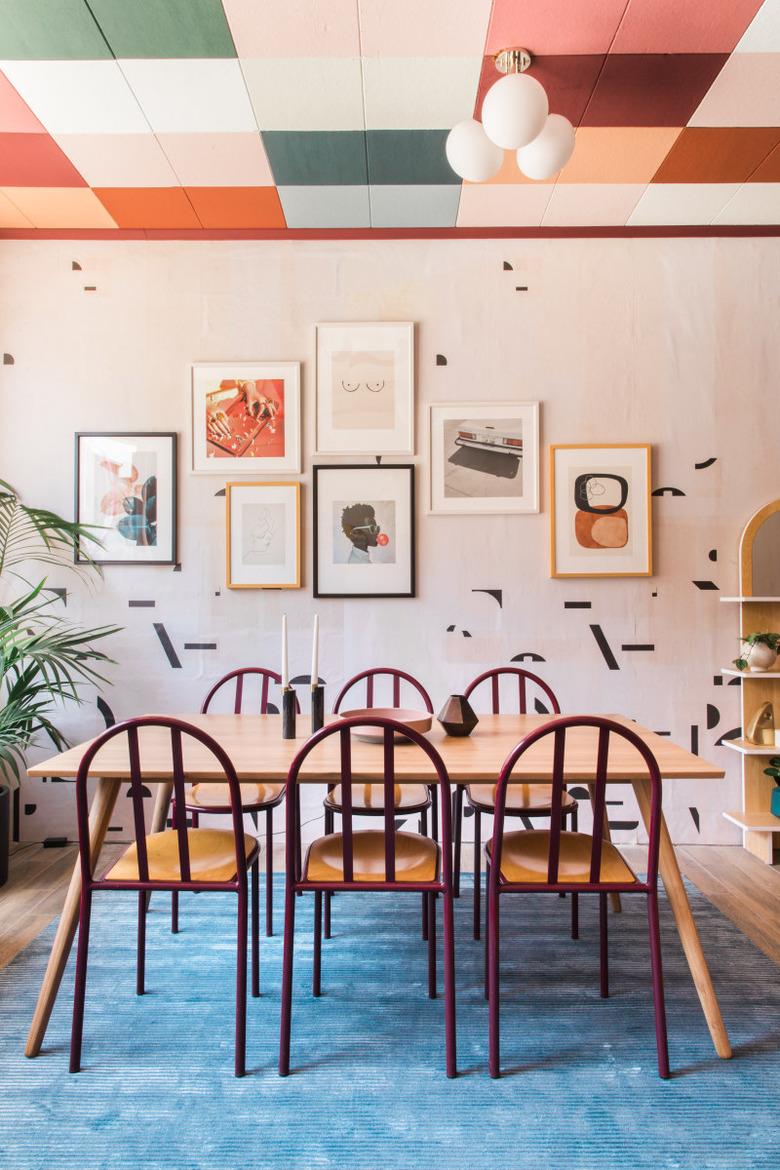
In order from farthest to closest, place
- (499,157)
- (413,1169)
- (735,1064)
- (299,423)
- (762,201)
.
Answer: (299,423) < (762,201) < (499,157) < (735,1064) < (413,1169)

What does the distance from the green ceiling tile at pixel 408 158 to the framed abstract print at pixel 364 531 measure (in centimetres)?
115

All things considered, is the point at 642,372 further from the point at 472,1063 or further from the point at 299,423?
the point at 472,1063

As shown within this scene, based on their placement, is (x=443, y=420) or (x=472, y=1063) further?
(x=443, y=420)

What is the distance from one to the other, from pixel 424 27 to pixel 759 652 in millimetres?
2590

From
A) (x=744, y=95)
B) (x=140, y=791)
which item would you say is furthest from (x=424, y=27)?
(x=140, y=791)

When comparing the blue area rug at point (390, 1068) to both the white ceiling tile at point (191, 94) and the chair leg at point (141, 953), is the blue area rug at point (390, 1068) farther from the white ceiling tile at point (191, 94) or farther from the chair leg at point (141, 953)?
the white ceiling tile at point (191, 94)

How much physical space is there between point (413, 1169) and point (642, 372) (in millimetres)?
2962

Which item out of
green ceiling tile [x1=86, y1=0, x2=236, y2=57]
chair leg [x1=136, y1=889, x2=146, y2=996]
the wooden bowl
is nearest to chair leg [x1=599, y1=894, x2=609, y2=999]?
the wooden bowl

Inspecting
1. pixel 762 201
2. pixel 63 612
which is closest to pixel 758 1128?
pixel 63 612

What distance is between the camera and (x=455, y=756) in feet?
5.98

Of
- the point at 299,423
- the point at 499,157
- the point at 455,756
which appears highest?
the point at 499,157

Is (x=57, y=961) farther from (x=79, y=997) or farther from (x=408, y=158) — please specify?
(x=408, y=158)

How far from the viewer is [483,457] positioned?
3105 millimetres

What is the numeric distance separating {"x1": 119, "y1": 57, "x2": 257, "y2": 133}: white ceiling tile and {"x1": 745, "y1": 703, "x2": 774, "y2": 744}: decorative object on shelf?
3077 millimetres
